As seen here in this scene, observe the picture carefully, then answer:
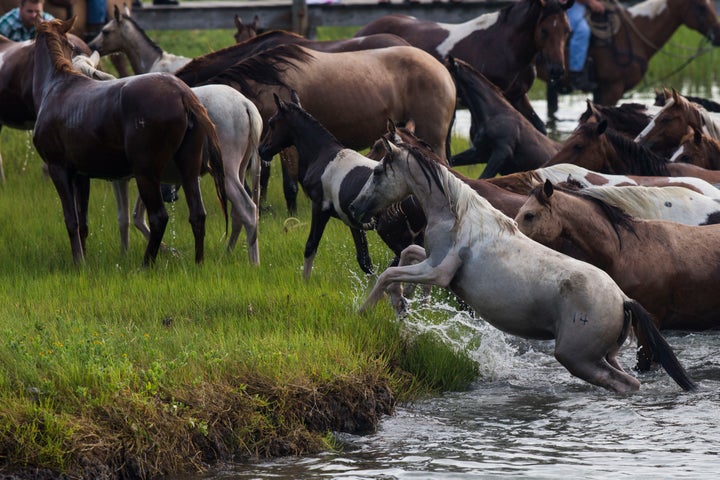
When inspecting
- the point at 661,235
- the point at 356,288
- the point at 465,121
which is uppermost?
the point at 661,235

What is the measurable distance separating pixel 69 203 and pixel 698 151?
5222 mm

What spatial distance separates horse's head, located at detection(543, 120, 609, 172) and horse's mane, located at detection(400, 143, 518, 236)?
2.99 meters

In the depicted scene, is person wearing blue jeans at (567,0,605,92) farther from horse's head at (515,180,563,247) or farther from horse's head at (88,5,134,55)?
horse's head at (515,180,563,247)

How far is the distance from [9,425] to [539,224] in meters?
3.43

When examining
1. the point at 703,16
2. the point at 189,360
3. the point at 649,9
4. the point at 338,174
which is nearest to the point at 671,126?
the point at 338,174

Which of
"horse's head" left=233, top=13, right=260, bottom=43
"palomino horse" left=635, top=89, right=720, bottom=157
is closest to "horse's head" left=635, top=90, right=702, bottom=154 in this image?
"palomino horse" left=635, top=89, right=720, bottom=157

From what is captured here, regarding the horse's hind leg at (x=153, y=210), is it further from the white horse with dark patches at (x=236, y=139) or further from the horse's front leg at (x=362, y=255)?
the horse's front leg at (x=362, y=255)

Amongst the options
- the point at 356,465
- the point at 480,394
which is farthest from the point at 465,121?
the point at 356,465

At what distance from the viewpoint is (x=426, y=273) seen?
7293mm

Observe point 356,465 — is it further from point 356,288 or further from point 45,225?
point 45,225

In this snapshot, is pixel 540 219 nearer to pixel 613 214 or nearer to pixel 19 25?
pixel 613 214

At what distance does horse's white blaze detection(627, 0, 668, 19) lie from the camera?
1791 centimetres

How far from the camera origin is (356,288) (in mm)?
8594

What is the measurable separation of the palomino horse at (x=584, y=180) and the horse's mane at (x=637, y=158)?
2.05 ft
